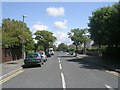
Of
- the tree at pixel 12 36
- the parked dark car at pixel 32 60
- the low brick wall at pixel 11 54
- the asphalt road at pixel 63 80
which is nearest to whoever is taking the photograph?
the asphalt road at pixel 63 80

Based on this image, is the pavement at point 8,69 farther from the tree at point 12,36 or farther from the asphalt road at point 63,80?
the tree at point 12,36

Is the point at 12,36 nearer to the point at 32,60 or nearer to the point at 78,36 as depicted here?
the point at 32,60

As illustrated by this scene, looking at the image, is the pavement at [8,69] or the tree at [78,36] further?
the tree at [78,36]

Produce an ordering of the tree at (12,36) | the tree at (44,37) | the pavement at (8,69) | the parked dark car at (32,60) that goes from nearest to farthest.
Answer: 1. the pavement at (8,69)
2. the parked dark car at (32,60)
3. the tree at (12,36)
4. the tree at (44,37)

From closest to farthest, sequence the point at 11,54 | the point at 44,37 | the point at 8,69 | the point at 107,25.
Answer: the point at 8,69
the point at 107,25
the point at 11,54
the point at 44,37

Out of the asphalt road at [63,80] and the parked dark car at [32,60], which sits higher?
the parked dark car at [32,60]

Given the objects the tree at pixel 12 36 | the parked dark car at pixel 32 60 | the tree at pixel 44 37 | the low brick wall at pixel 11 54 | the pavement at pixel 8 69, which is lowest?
the pavement at pixel 8 69

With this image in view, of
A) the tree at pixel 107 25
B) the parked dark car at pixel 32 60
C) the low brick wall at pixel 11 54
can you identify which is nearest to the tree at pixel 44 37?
the low brick wall at pixel 11 54

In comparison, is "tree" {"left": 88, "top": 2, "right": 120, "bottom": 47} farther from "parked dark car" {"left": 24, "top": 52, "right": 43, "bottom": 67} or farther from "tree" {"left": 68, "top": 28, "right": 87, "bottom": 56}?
"tree" {"left": 68, "top": 28, "right": 87, "bottom": 56}

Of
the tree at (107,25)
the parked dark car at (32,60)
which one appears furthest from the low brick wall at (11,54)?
the tree at (107,25)

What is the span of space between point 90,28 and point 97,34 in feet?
14.1

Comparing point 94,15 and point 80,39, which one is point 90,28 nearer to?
point 94,15

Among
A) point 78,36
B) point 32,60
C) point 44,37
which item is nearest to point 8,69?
point 32,60

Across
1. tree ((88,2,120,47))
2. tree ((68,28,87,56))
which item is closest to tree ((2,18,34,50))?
tree ((88,2,120,47))
